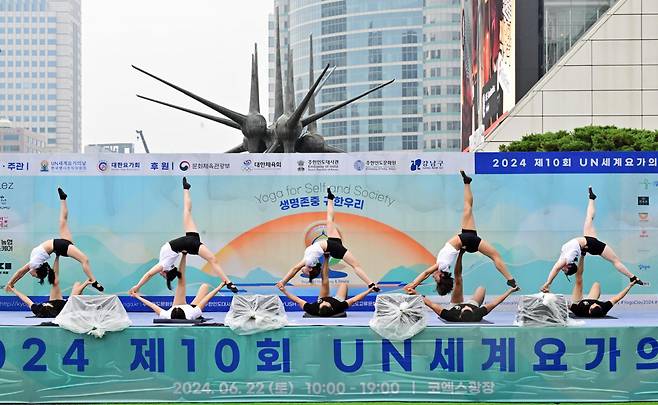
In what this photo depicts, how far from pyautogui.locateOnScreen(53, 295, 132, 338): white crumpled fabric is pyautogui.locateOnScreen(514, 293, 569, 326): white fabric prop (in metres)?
4.73

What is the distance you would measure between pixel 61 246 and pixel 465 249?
5975mm

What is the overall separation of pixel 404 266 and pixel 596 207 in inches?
119

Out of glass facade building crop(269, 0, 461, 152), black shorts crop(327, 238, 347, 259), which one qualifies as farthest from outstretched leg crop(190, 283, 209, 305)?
glass facade building crop(269, 0, 461, 152)

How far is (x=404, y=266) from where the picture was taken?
1428 cm

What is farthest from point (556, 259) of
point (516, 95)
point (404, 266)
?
point (516, 95)

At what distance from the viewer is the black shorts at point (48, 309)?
539 inches

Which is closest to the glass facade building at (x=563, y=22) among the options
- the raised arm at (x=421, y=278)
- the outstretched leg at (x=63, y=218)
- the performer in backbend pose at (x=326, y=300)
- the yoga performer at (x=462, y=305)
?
the yoga performer at (x=462, y=305)

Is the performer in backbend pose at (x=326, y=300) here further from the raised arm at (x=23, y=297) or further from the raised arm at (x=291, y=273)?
the raised arm at (x=23, y=297)

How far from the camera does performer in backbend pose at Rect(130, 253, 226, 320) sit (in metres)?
13.0

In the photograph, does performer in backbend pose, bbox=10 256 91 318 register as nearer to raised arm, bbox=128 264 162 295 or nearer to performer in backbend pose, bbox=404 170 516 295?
raised arm, bbox=128 264 162 295

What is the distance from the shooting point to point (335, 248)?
13.9 metres

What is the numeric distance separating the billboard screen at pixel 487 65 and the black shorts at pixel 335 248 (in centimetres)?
4100

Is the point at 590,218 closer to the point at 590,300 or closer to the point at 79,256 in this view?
the point at 590,300

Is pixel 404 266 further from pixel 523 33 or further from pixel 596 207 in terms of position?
pixel 523 33
